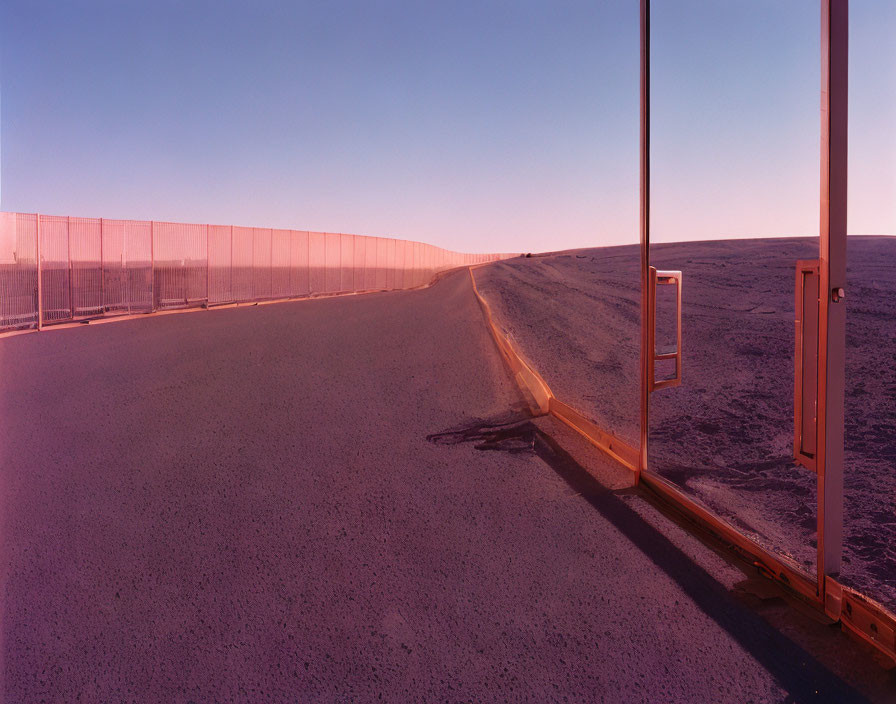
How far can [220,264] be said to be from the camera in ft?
67.8

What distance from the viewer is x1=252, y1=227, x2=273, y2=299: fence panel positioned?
883 inches

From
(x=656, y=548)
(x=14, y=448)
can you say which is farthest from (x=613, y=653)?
(x=14, y=448)

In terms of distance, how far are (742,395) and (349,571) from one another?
240 inches

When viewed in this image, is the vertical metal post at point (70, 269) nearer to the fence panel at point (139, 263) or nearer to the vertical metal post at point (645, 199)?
the fence panel at point (139, 263)

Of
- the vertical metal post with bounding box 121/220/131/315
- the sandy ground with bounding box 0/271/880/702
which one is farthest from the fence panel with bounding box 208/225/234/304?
the sandy ground with bounding box 0/271/880/702

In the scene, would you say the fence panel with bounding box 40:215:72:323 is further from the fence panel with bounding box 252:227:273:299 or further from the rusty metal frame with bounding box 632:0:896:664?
the rusty metal frame with bounding box 632:0:896:664

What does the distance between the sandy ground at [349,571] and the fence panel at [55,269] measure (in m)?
9.69

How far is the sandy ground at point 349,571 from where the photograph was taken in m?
2.39

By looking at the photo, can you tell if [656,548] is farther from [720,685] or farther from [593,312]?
[593,312]

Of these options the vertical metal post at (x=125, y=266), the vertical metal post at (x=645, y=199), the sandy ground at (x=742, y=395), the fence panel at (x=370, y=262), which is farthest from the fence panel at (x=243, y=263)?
the vertical metal post at (x=645, y=199)

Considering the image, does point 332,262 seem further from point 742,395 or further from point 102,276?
point 742,395

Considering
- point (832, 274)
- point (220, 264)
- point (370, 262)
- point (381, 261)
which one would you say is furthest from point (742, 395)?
point (381, 261)

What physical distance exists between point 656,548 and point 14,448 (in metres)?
5.41

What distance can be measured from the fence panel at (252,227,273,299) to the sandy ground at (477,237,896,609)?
390 inches
